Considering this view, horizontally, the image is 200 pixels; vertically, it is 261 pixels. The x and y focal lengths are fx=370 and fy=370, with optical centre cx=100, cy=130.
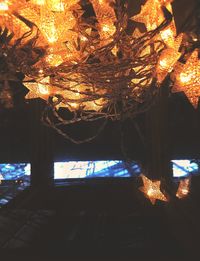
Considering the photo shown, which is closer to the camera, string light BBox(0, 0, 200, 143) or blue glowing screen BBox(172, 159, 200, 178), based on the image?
string light BBox(0, 0, 200, 143)

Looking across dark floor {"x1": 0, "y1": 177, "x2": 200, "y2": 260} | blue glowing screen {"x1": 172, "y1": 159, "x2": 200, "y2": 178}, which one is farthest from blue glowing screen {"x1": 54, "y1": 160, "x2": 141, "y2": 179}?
blue glowing screen {"x1": 172, "y1": 159, "x2": 200, "y2": 178}

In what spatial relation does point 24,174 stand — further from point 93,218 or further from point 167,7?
point 167,7

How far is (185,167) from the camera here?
4.49 m

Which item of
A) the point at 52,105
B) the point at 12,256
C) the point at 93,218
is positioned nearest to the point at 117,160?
the point at 93,218

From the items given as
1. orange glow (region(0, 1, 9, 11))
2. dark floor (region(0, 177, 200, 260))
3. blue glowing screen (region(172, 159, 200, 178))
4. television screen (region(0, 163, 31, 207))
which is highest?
orange glow (region(0, 1, 9, 11))

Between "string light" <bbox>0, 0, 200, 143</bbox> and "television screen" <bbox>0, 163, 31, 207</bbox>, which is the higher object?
"string light" <bbox>0, 0, 200, 143</bbox>

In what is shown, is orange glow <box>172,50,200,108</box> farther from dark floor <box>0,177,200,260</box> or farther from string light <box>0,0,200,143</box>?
dark floor <box>0,177,200,260</box>

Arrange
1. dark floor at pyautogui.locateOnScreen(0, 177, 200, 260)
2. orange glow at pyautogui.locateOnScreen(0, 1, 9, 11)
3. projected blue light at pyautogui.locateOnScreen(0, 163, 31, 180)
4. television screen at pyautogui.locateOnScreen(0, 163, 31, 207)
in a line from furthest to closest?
projected blue light at pyautogui.locateOnScreen(0, 163, 31, 180) → television screen at pyautogui.locateOnScreen(0, 163, 31, 207) → dark floor at pyautogui.locateOnScreen(0, 177, 200, 260) → orange glow at pyautogui.locateOnScreen(0, 1, 9, 11)

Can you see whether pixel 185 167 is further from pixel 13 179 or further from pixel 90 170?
pixel 13 179

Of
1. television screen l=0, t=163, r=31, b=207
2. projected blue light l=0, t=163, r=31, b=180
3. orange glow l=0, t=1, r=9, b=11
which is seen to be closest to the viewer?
orange glow l=0, t=1, r=9, b=11

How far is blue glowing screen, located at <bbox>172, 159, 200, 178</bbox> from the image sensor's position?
4.39m

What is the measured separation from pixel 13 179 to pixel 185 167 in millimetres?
2062

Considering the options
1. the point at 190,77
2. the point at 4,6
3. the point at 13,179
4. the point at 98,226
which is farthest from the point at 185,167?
the point at 4,6

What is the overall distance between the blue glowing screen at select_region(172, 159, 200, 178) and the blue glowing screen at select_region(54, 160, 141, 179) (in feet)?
1.95
